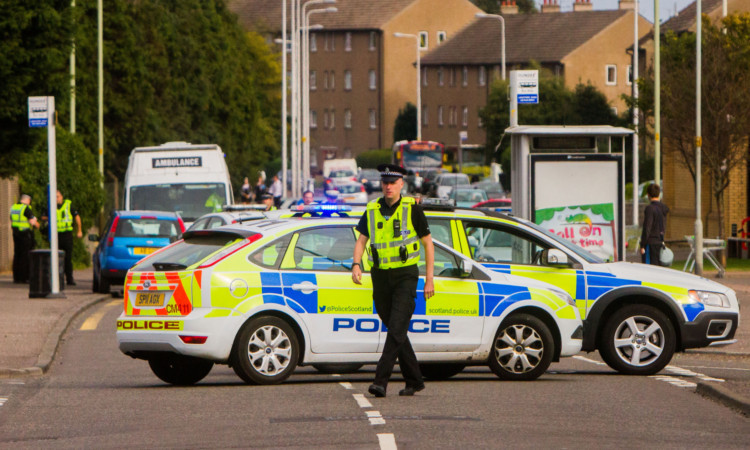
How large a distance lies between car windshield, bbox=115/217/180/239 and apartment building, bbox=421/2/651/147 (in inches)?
2709

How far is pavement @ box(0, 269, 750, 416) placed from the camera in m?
11.9

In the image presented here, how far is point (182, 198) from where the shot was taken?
3144 centimetres

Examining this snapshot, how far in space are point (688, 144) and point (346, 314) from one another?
77.2 feet

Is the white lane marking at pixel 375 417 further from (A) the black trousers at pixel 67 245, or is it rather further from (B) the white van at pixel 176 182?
(B) the white van at pixel 176 182

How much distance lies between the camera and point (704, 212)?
4244 centimetres

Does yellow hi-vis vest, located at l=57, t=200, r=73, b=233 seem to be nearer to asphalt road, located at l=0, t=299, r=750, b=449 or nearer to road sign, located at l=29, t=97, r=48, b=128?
road sign, located at l=29, t=97, r=48, b=128

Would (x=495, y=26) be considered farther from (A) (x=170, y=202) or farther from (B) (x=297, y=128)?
(A) (x=170, y=202)

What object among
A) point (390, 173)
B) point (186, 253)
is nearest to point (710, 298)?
point (390, 173)

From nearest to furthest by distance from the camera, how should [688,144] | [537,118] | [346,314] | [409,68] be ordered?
[346,314] < [688,144] < [537,118] < [409,68]

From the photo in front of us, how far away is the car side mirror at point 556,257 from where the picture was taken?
12.7 m

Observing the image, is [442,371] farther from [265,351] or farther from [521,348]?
[265,351]

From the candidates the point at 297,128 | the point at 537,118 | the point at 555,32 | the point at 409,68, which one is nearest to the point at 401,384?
the point at 297,128

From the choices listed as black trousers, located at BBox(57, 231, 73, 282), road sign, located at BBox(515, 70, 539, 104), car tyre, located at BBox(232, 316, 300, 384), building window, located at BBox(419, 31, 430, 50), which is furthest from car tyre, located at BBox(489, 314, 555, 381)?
building window, located at BBox(419, 31, 430, 50)

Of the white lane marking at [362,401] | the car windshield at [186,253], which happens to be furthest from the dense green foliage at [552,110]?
the white lane marking at [362,401]
